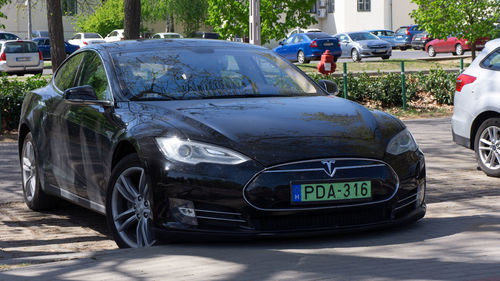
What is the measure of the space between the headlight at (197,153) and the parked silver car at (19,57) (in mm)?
32589

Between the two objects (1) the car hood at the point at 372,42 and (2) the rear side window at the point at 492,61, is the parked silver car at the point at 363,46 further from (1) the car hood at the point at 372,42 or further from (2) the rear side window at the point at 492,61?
(2) the rear side window at the point at 492,61

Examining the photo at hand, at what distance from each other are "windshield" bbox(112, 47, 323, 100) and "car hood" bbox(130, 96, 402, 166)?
9.1 inches

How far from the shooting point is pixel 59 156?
757 centimetres

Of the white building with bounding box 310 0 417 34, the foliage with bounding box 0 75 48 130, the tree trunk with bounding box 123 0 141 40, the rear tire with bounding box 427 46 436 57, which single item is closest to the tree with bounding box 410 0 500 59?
the tree trunk with bounding box 123 0 141 40

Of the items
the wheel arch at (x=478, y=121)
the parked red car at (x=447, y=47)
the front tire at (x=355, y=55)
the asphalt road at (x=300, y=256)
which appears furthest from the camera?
the parked red car at (x=447, y=47)

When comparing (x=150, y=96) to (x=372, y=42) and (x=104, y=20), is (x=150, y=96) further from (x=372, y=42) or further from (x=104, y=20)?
(x=104, y=20)

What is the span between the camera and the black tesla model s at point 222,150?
560cm

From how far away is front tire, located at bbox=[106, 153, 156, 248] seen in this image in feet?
19.5

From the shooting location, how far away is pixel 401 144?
6.17 m

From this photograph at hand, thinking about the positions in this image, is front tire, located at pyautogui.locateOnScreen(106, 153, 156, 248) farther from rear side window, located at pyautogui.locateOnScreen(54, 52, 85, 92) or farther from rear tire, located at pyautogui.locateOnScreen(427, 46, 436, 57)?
rear tire, located at pyautogui.locateOnScreen(427, 46, 436, 57)

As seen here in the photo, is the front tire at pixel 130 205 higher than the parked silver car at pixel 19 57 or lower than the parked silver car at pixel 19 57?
higher

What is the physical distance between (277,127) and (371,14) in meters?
60.6

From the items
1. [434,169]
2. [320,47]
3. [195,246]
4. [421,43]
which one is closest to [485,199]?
[434,169]

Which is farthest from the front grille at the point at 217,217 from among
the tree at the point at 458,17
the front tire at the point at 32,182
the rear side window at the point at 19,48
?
the rear side window at the point at 19,48
